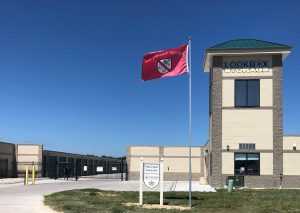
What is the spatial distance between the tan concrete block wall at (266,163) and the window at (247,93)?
11.8 ft

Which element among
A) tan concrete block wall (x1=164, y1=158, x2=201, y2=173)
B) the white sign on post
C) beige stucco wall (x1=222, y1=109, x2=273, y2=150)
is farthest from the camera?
tan concrete block wall (x1=164, y1=158, x2=201, y2=173)

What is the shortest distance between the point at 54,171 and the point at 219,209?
52.0 metres

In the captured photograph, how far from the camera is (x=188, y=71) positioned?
22.8 metres

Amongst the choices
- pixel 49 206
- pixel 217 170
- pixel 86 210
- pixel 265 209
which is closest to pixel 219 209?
pixel 265 209

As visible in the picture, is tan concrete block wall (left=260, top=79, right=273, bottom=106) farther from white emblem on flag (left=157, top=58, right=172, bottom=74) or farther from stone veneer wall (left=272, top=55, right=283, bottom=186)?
white emblem on flag (left=157, top=58, right=172, bottom=74)

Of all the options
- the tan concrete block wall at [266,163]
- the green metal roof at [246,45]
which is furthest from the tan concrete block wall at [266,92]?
the tan concrete block wall at [266,163]

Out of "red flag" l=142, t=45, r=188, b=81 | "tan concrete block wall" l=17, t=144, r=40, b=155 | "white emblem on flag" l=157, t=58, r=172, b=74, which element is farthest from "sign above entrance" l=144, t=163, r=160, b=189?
"tan concrete block wall" l=17, t=144, r=40, b=155

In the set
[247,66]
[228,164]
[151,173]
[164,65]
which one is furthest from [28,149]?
[164,65]

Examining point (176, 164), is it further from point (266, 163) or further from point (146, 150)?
point (266, 163)

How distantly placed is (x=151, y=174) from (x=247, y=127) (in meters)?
19.2

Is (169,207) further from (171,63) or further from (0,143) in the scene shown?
(0,143)

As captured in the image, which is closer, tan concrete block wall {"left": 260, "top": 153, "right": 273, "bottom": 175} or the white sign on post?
the white sign on post

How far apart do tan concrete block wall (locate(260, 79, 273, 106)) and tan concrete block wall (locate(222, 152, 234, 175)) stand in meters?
4.38

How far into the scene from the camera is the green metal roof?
4031 cm
